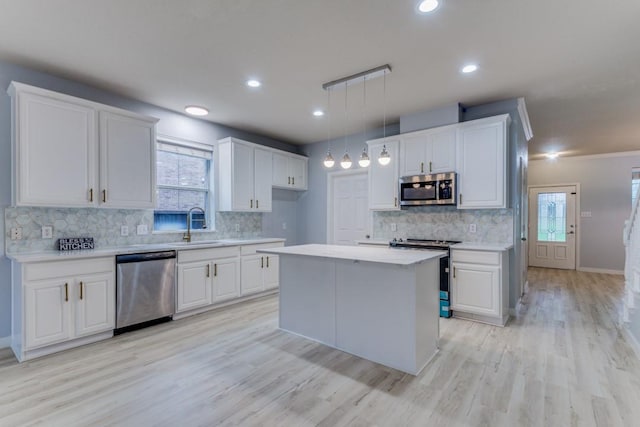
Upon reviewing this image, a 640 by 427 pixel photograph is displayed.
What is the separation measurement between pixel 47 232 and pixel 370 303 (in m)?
3.28

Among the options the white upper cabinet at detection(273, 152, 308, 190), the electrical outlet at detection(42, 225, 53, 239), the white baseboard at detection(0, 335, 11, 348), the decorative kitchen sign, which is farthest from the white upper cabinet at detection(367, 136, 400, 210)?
the white baseboard at detection(0, 335, 11, 348)

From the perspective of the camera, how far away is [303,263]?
3283 millimetres

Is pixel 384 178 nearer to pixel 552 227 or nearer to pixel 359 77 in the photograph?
pixel 359 77

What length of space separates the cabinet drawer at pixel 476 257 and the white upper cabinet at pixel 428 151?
111cm

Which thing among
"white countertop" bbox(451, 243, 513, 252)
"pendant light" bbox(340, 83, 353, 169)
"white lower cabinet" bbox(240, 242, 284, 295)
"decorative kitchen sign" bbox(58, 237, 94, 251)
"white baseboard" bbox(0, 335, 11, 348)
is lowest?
"white baseboard" bbox(0, 335, 11, 348)

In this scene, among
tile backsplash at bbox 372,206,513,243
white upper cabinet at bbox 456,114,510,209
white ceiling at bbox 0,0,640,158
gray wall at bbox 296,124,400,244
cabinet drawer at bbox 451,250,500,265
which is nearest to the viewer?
white ceiling at bbox 0,0,640,158

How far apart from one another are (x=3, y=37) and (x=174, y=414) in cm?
321

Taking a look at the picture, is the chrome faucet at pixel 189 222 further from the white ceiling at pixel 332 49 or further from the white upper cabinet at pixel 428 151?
the white upper cabinet at pixel 428 151

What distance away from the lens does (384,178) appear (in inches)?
187

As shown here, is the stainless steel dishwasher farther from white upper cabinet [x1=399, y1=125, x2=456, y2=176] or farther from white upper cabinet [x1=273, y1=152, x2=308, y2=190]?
white upper cabinet [x1=399, y1=125, x2=456, y2=176]

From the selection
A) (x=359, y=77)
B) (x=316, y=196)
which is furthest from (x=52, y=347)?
(x=316, y=196)

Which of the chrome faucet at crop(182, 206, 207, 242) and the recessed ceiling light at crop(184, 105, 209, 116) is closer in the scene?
the recessed ceiling light at crop(184, 105, 209, 116)

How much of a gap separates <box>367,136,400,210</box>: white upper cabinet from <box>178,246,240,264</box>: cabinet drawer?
7.08 feet

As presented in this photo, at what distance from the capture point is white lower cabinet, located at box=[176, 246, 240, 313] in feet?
12.7
